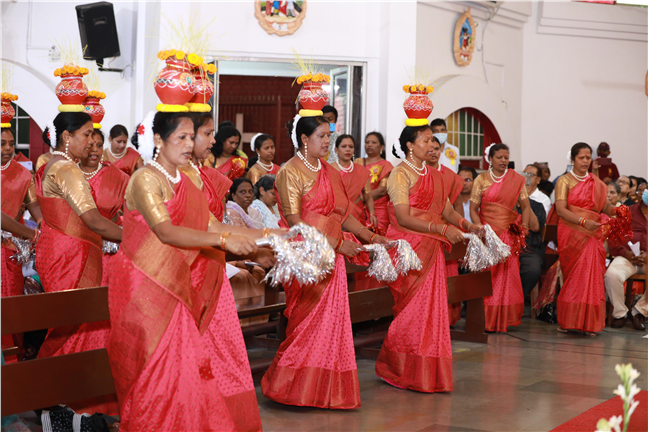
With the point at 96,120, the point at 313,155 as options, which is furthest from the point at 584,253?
the point at 96,120

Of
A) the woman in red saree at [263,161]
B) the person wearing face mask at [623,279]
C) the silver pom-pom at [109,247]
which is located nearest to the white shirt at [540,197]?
the person wearing face mask at [623,279]

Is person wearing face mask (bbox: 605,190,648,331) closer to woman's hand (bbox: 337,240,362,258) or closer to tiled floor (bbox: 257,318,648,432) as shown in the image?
tiled floor (bbox: 257,318,648,432)

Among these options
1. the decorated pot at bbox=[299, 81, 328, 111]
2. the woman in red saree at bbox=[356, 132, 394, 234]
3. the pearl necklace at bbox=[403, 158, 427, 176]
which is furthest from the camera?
the woman in red saree at bbox=[356, 132, 394, 234]

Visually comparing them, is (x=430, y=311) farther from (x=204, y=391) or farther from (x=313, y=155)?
(x=204, y=391)

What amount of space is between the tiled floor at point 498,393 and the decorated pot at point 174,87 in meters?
2.01

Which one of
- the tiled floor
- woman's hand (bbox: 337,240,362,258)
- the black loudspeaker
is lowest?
the tiled floor

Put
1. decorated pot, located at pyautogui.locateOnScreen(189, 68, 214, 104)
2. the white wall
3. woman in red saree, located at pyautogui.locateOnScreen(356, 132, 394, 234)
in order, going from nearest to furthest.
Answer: decorated pot, located at pyautogui.locateOnScreen(189, 68, 214, 104)
woman in red saree, located at pyautogui.locateOnScreen(356, 132, 394, 234)
the white wall

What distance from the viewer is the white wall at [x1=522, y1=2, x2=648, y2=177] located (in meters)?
12.8

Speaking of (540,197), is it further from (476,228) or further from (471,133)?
(476,228)

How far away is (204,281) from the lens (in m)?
3.33

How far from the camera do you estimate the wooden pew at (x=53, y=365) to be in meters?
3.46

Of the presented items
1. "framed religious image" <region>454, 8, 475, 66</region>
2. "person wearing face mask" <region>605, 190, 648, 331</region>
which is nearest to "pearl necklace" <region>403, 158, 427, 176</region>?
"person wearing face mask" <region>605, 190, 648, 331</region>

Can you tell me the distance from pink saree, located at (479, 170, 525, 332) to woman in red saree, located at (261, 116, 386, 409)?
3.31m

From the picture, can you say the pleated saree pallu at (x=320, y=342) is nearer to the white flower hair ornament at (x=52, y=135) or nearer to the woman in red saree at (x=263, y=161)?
the white flower hair ornament at (x=52, y=135)
